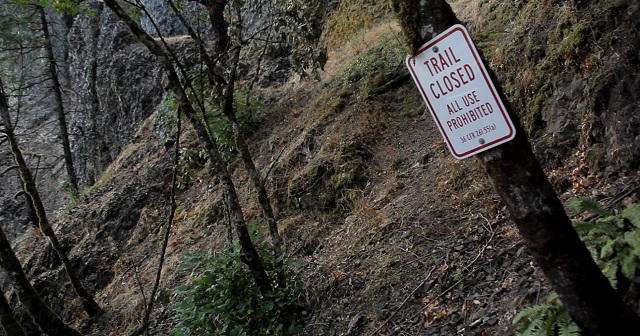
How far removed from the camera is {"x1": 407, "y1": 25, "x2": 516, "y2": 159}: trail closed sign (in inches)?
80.9

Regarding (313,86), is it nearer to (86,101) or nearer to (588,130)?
(588,130)

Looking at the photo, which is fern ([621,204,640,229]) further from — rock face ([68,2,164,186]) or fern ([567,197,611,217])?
rock face ([68,2,164,186])

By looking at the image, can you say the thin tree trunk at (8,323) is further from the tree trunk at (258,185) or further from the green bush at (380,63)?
the green bush at (380,63)

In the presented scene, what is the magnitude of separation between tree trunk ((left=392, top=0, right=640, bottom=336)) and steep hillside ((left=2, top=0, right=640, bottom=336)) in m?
0.69

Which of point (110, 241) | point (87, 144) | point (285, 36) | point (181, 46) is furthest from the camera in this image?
point (87, 144)

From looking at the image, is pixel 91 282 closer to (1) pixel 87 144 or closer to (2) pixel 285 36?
(2) pixel 285 36

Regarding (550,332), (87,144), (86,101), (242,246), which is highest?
(86,101)

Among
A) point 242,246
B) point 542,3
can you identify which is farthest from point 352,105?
point 242,246

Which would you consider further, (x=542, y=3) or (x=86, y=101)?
(x=86, y=101)

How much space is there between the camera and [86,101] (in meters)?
17.8

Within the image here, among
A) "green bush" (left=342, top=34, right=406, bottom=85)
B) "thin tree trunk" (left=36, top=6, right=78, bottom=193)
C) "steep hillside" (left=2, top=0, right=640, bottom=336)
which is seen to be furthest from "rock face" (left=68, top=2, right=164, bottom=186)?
"green bush" (left=342, top=34, right=406, bottom=85)

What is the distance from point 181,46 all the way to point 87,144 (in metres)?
6.28

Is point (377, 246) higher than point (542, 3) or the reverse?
the reverse

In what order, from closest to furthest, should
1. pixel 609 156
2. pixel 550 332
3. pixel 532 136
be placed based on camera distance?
pixel 550 332, pixel 609 156, pixel 532 136
